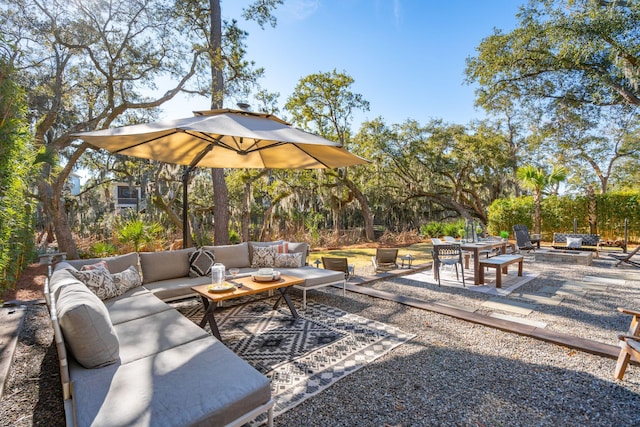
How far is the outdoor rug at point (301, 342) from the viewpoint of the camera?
7.84 ft

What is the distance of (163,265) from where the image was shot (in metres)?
4.16

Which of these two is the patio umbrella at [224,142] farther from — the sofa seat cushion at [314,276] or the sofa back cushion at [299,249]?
the sofa seat cushion at [314,276]

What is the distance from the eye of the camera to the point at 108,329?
1948mm

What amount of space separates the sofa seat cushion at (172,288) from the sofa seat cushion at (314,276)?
1228 millimetres

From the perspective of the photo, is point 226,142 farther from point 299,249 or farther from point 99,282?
point 99,282

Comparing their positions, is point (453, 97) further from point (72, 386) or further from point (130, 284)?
point (72, 386)

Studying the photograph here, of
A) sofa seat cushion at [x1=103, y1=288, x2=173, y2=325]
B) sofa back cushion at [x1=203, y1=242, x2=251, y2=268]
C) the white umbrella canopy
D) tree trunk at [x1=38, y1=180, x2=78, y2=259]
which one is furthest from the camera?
tree trunk at [x1=38, y1=180, x2=78, y2=259]

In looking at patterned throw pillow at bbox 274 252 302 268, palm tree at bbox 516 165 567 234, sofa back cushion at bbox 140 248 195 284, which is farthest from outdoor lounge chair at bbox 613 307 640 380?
palm tree at bbox 516 165 567 234

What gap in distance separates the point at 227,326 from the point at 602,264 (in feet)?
28.2

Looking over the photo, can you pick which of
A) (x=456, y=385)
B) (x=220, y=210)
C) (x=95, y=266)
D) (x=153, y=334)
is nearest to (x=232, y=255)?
(x=95, y=266)

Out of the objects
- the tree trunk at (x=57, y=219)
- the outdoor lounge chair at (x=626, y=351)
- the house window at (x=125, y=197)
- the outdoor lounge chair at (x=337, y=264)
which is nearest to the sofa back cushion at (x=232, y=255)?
the outdoor lounge chair at (x=337, y=264)

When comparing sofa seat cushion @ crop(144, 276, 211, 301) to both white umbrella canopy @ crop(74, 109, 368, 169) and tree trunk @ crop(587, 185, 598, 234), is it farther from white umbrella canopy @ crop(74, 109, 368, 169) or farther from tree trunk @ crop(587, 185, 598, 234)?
tree trunk @ crop(587, 185, 598, 234)

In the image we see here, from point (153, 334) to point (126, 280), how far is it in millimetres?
1561

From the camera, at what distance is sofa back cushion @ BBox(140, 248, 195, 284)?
13.3 ft
